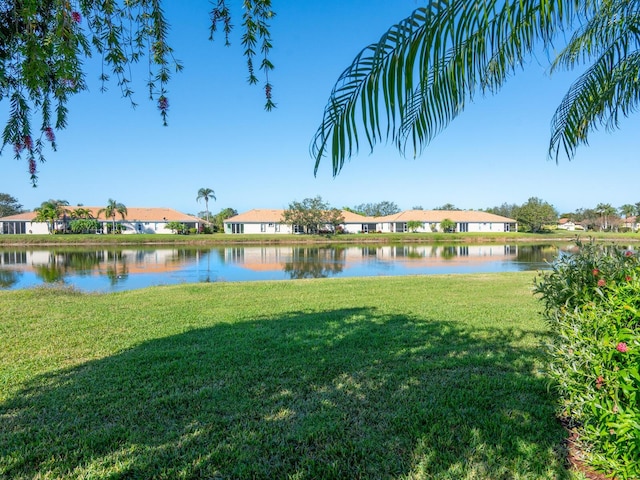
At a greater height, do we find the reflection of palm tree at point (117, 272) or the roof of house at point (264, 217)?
the roof of house at point (264, 217)

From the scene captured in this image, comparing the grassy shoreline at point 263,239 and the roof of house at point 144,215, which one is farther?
the roof of house at point 144,215

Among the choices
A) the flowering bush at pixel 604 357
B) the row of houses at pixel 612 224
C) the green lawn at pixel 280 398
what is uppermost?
the row of houses at pixel 612 224

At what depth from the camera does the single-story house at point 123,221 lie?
6225 centimetres

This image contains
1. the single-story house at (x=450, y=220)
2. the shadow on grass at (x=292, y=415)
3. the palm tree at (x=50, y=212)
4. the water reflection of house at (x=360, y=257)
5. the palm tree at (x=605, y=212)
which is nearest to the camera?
the shadow on grass at (x=292, y=415)

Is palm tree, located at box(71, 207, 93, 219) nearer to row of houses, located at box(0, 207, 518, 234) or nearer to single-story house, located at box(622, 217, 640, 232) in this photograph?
row of houses, located at box(0, 207, 518, 234)

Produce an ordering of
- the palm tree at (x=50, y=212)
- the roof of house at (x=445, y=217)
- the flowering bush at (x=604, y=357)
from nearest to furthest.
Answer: the flowering bush at (x=604, y=357), the palm tree at (x=50, y=212), the roof of house at (x=445, y=217)

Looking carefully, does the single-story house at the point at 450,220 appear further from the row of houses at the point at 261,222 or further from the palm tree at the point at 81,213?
the palm tree at the point at 81,213

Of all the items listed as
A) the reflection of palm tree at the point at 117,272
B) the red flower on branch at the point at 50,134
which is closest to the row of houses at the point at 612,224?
the reflection of palm tree at the point at 117,272

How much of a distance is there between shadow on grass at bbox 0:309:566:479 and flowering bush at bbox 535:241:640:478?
0.42 meters

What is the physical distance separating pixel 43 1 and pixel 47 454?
9.73ft

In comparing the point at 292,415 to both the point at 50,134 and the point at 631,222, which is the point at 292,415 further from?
the point at 631,222

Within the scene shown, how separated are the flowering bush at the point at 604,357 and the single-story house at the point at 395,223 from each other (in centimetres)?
6320

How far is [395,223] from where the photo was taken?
71.9 meters

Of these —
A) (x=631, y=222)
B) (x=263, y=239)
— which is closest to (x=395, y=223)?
(x=263, y=239)
